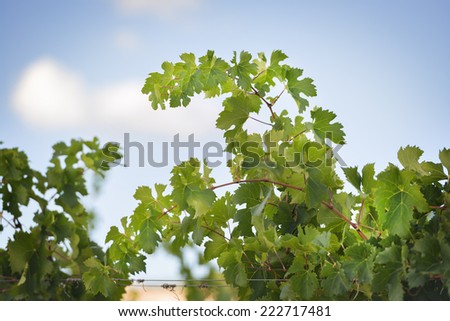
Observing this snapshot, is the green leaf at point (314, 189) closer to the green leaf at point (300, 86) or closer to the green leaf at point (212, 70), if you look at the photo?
the green leaf at point (300, 86)

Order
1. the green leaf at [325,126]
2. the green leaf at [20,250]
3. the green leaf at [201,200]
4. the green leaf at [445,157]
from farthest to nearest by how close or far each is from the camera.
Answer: the green leaf at [20,250], the green leaf at [325,126], the green leaf at [201,200], the green leaf at [445,157]

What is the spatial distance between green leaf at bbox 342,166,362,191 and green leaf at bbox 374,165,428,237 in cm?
16

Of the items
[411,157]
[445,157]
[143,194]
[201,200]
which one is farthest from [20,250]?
[445,157]

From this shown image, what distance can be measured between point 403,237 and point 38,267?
5.92 feet

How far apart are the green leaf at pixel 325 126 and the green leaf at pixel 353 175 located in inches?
7.8

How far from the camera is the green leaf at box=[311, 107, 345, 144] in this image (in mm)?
1931

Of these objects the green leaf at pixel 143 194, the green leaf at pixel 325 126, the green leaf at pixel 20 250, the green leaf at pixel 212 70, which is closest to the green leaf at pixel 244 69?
the green leaf at pixel 212 70

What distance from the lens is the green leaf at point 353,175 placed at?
1761mm

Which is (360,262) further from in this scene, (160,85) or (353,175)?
(160,85)

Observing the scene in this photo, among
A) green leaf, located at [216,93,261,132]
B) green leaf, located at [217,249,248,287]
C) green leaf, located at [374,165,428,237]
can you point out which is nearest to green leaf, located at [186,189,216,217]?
green leaf, located at [217,249,248,287]

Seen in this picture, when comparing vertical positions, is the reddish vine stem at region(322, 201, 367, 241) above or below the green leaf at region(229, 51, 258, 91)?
below

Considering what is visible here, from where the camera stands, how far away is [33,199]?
2.91 meters

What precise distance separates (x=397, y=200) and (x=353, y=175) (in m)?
0.21

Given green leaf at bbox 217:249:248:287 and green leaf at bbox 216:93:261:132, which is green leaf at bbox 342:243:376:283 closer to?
green leaf at bbox 217:249:248:287
